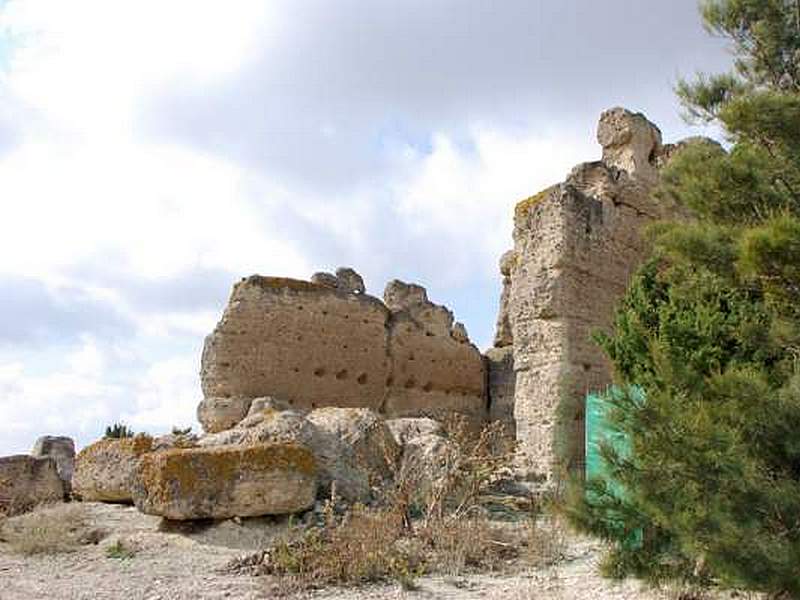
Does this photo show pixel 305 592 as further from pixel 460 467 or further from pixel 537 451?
pixel 537 451

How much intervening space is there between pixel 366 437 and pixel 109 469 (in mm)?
2597

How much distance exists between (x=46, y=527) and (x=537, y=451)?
4.99 m

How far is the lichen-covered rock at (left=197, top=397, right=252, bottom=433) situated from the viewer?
538 inches

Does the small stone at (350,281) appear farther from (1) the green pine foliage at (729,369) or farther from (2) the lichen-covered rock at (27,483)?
(1) the green pine foliage at (729,369)

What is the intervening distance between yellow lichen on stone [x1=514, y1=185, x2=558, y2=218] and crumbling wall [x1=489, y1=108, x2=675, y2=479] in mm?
21

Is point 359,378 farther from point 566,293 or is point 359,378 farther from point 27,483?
point 27,483

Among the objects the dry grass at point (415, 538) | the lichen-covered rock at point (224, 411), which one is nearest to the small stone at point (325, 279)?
the lichen-covered rock at point (224, 411)

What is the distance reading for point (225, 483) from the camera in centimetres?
748

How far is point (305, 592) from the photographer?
19.3 ft

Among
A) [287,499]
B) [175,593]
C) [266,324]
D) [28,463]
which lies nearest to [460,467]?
[287,499]

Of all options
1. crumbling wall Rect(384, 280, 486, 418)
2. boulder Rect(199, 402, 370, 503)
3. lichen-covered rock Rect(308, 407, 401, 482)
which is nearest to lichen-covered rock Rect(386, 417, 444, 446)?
lichen-covered rock Rect(308, 407, 401, 482)

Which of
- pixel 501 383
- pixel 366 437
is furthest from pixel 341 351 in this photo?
pixel 366 437

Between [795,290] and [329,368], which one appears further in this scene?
[329,368]

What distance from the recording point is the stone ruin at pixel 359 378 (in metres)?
7.68
